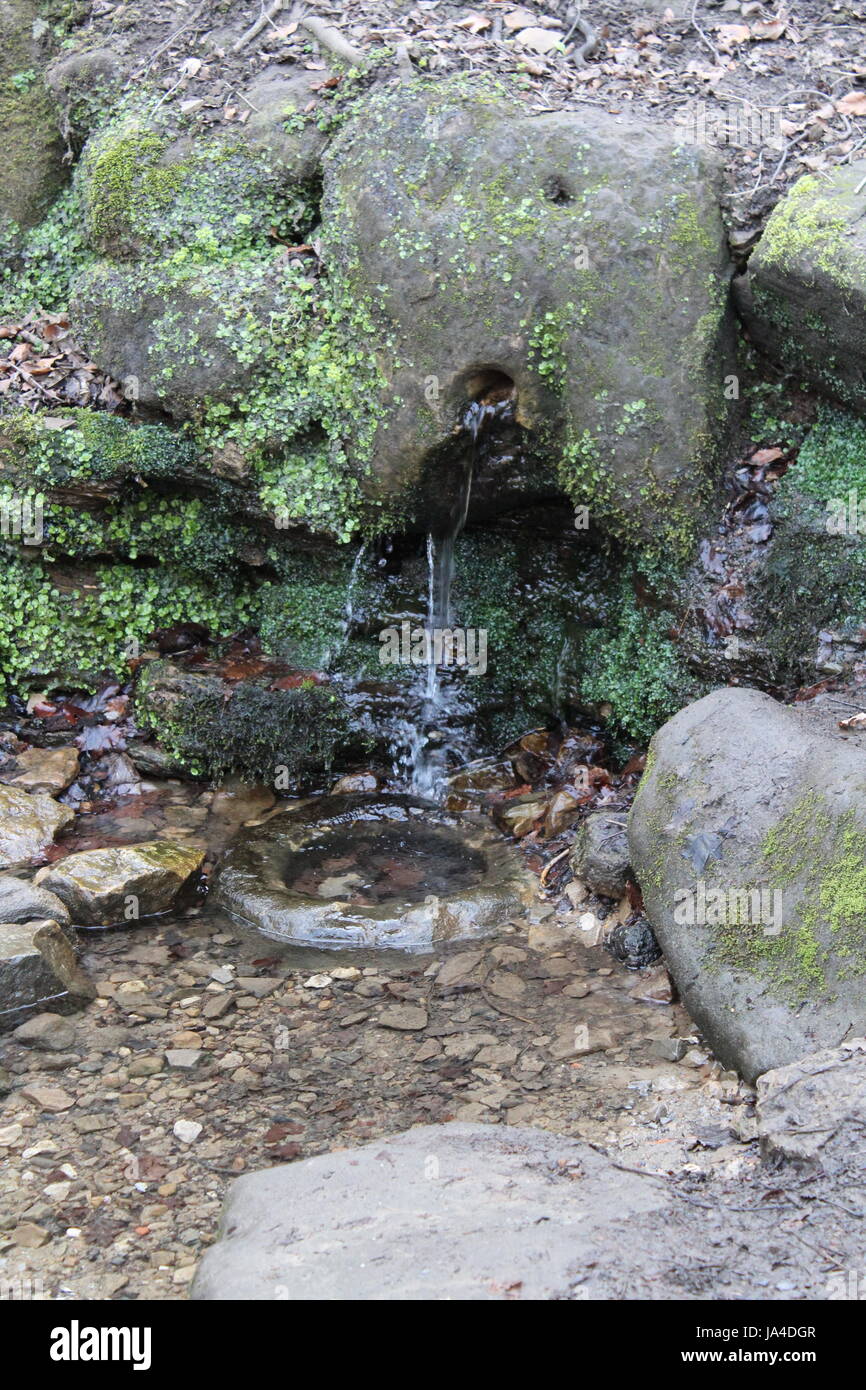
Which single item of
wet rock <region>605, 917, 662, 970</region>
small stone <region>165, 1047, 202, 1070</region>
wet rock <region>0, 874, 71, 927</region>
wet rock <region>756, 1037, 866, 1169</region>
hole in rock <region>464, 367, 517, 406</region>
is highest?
hole in rock <region>464, 367, 517, 406</region>

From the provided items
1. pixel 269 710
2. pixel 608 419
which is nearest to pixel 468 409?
pixel 608 419

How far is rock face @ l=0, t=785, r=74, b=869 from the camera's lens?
6.20 metres

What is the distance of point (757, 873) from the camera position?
4480 millimetres

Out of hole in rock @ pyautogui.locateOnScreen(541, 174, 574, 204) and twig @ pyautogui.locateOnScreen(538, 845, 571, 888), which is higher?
hole in rock @ pyautogui.locateOnScreen(541, 174, 574, 204)

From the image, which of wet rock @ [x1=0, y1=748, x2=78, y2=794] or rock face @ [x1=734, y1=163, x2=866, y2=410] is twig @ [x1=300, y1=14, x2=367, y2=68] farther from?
wet rock @ [x1=0, y1=748, x2=78, y2=794]

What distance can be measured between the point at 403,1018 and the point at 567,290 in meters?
3.93

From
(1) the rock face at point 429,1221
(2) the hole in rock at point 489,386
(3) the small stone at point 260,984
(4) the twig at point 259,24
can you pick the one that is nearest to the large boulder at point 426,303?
(2) the hole in rock at point 489,386

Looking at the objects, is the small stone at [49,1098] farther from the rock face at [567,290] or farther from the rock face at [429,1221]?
the rock face at [567,290]

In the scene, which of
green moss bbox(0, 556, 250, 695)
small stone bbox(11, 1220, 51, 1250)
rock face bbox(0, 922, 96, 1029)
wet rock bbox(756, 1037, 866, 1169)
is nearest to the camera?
wet rock bbox(756, 1037, 866, 1169)

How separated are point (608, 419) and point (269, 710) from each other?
274 cm

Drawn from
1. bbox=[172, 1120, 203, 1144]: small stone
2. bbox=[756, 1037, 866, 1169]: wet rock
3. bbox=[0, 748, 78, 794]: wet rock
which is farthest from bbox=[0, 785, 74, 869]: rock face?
bbox=[756, 1037, 866, 1169]: wet rock

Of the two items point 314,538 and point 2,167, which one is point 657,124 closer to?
point 314,538

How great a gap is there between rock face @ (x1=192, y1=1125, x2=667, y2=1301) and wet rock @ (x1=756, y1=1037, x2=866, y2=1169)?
1.60ft

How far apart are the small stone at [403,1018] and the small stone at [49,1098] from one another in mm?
1355
